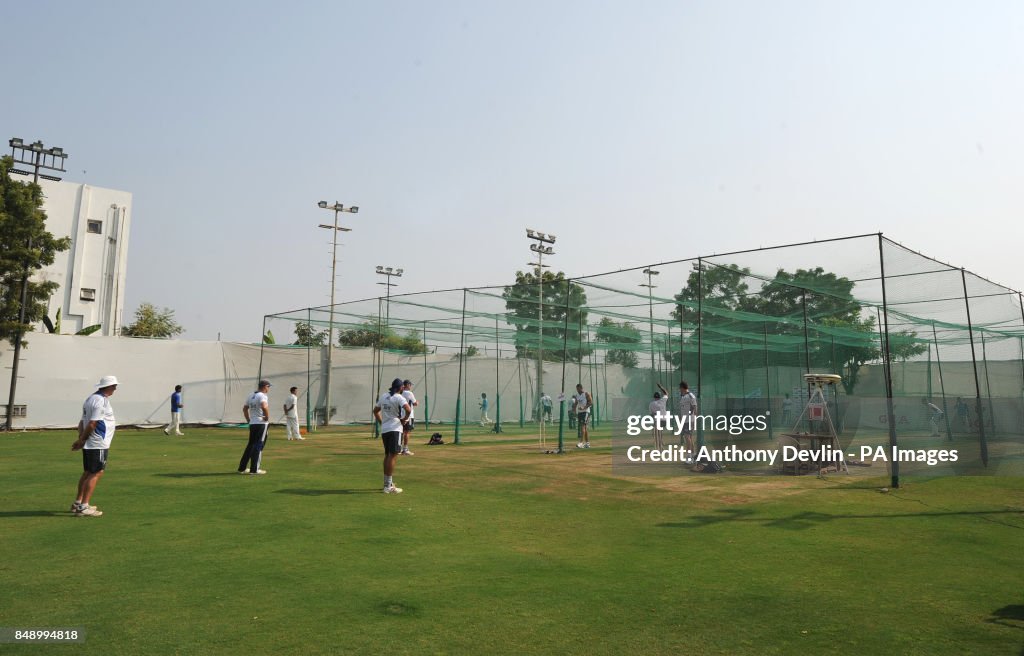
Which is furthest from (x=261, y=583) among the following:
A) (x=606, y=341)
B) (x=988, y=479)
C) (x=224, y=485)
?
(x=606, y=341)

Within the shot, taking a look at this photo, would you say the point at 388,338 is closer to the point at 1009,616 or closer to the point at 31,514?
the point at 31,514

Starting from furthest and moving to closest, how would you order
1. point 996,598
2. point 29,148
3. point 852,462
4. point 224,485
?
1. point 29,148
2. point 852,462
3. point 224,485
4. point 996,598

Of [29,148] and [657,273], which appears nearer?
[657,273]

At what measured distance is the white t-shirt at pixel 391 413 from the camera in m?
9.51

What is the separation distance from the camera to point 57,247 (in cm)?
2161

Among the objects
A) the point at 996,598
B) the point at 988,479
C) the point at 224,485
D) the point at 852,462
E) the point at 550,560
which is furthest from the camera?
the point at 852,462

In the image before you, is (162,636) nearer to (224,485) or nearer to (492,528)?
(492,528)

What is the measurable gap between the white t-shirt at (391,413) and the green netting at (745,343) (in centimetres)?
588

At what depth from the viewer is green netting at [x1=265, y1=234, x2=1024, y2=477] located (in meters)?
13.9

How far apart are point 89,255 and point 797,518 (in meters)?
38.0

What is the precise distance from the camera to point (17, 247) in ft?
66.5

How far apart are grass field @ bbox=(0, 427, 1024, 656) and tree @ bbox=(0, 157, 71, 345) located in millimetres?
12906

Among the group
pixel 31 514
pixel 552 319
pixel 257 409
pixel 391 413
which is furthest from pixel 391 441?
pixel 552 319

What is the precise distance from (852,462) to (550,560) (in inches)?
416
